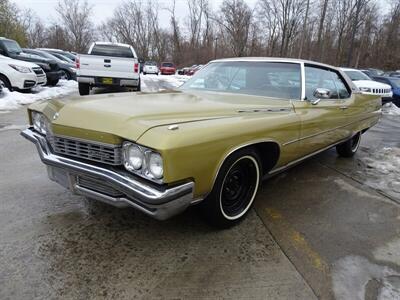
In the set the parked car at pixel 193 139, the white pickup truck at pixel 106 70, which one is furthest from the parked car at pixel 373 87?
the parked car at pixel 193 139

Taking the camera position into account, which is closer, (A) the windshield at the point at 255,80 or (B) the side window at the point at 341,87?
(A) the windshield at the point at 255,80

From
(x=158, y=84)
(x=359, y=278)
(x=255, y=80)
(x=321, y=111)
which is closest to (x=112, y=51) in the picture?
(x=158, y=84)

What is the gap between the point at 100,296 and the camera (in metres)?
2.12

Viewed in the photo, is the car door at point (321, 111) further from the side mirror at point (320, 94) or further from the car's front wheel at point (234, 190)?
the car's front wheel at point (234, 190)

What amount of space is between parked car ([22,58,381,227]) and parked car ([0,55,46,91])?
9047 mm

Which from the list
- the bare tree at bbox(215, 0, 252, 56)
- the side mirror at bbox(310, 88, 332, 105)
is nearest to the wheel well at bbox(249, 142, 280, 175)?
the side mirror at bbox(310, 88, 332, 105)

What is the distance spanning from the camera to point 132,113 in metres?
2.43

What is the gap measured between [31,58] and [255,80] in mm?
13599

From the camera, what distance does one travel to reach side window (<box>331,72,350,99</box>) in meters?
4.69

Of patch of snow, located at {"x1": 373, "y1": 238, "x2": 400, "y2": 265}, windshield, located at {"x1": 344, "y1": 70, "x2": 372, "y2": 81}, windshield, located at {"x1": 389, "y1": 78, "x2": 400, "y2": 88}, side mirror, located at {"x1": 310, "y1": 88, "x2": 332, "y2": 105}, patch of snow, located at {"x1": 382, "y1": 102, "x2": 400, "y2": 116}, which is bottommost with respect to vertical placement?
patch of snow, located at {"x1": 382, "y1": 102, "x2": 400, "y2": 116}

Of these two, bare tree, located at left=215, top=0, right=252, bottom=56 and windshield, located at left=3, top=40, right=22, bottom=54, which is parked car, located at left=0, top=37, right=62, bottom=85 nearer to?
windshield, located at left=3, top=40, right=22, bottom=54

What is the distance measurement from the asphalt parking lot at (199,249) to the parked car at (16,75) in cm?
835

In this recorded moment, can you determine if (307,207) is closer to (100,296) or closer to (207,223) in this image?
(207,223)

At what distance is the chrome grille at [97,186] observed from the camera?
2.35m
